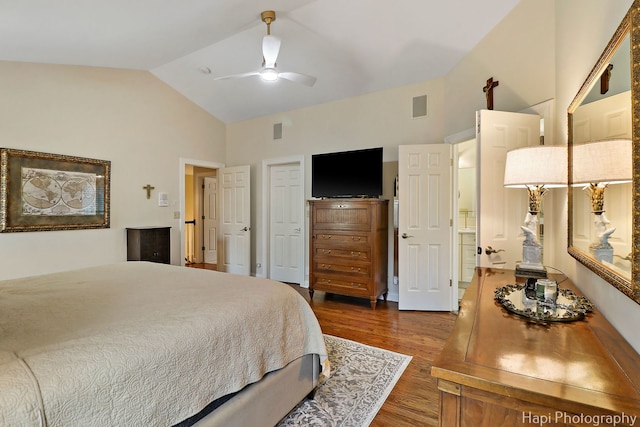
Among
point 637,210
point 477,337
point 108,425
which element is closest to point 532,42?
point 637,210

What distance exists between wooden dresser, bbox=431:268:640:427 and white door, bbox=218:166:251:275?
459 cm

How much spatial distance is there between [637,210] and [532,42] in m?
2.28

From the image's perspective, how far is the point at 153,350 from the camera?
3.53 feet

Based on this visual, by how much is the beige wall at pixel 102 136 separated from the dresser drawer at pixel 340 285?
7.96 ft

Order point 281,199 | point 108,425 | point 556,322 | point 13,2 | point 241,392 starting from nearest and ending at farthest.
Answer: point 108,425, point 556,322, point 241,392, point 13,2, point 281,199

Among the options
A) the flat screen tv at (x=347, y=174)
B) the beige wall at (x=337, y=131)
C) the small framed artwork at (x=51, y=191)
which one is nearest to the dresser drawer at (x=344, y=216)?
the flat screen tv at (x=347, y=174)

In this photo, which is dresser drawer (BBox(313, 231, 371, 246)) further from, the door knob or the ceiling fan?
the ceiling fan

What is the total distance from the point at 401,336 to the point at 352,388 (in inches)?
40.3

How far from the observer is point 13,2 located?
83.8 inches

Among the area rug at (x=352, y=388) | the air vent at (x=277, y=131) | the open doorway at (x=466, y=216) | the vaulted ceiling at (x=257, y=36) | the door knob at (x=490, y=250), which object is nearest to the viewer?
the area rug at (x=352, y=388)

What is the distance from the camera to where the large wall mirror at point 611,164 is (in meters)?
0.88

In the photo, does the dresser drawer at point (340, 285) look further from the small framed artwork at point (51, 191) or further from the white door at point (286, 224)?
the small framed artwork at point (51, 191)

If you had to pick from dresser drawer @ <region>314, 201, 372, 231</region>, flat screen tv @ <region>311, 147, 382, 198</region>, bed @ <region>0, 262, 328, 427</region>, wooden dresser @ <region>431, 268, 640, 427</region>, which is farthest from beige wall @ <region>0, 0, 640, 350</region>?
bed @ <region>0, 262, 328, 427</region>

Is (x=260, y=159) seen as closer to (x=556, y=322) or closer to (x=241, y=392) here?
(x=241, y=392)
